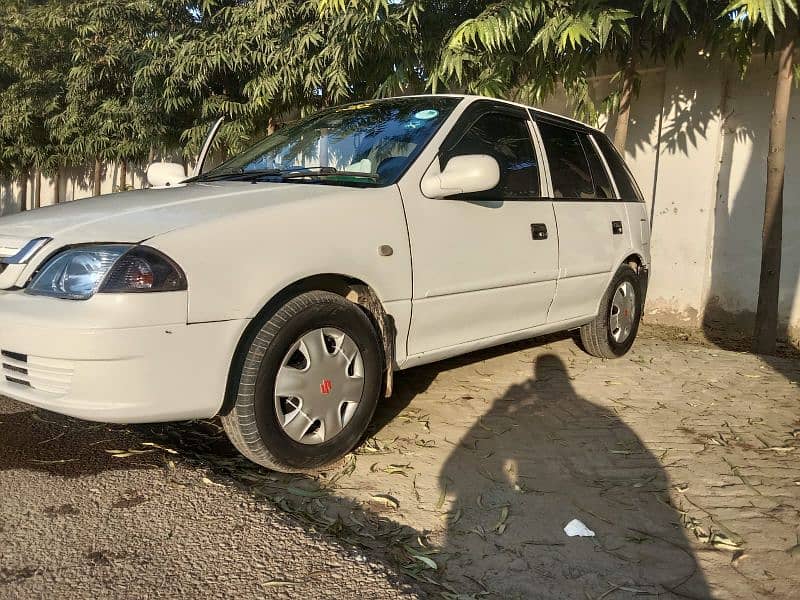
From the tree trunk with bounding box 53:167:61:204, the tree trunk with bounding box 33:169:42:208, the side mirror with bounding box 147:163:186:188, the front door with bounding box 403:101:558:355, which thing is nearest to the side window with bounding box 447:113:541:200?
the front door with bounding box 403:101:558:355

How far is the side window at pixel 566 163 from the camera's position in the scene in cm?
414

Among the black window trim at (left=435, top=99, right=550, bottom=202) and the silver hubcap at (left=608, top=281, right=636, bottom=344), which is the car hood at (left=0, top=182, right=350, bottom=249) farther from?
the silver hubcap at (left=608, top=281, right=636, bottom=344)

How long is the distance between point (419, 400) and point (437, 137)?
156cm

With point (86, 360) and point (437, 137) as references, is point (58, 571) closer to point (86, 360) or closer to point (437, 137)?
point (86, 360)

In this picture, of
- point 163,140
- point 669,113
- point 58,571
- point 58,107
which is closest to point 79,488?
point 58,571

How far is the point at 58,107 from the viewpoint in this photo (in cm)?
1242

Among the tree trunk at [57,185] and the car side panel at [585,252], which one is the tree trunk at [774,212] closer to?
the car side panel at [585,252]

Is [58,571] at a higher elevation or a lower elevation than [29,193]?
lower

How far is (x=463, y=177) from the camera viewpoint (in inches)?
119

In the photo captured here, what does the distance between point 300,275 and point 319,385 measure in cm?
47

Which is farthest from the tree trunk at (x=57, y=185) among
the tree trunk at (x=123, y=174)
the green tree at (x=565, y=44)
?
the green tree at (x=565, y=44)

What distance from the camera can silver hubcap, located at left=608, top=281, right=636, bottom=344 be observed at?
4.92m

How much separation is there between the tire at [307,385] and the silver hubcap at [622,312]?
103 inches

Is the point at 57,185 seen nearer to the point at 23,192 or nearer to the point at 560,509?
the point at 23,192
